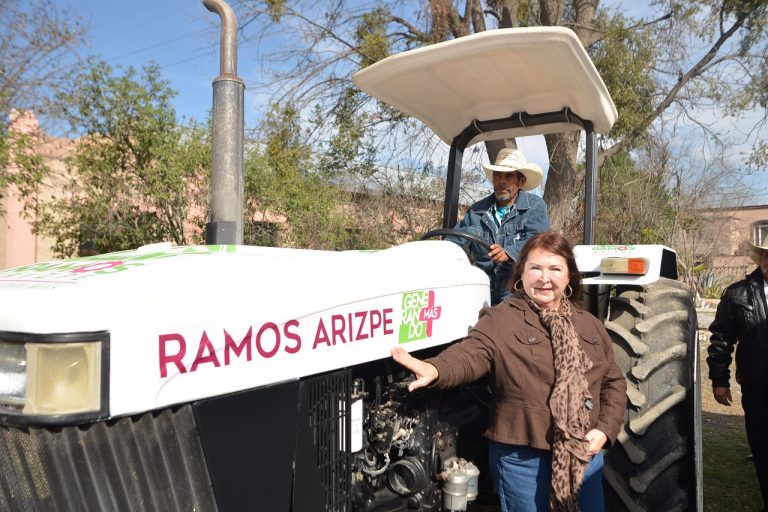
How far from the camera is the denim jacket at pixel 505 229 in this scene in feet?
10.3

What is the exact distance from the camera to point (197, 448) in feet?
4.97

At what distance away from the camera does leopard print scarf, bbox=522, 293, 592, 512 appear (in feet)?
6.53

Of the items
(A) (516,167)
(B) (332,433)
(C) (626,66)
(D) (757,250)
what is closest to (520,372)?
(B) (332,433)

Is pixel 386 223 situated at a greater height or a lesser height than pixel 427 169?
lesser

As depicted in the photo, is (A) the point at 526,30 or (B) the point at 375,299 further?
(A) the point at 526,30

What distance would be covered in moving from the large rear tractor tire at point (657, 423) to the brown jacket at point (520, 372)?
20.4 inches

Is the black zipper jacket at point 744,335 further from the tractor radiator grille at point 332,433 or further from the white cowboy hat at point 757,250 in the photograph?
the tractor radiator grille at point 332,433

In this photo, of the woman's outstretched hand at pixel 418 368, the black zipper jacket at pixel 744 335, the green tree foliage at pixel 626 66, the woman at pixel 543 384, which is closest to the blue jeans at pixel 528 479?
the woman at pixel 543 384

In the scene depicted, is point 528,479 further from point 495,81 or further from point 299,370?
point 495,81

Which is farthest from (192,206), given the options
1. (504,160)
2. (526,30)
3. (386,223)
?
(526,30)

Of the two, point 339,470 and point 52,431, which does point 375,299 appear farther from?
point 52,431

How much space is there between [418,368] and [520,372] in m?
0.40

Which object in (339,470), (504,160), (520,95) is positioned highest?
(520,95)

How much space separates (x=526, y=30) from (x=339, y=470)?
1759 mm
